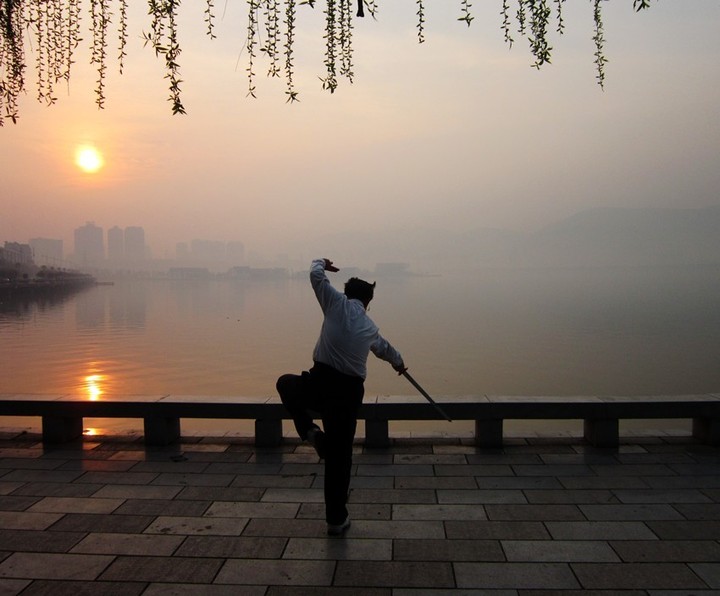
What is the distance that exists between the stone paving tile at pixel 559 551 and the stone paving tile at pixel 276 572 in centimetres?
111

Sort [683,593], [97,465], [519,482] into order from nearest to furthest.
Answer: [683,593] → [519,482] → [97,465]

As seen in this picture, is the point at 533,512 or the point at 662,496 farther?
the point at 662,496

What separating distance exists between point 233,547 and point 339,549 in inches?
26.2

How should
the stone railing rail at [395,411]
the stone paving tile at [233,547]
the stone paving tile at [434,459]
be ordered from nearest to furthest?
the stone paving tile at [233,547], the stone paving tile at [434,459], the stone railing rail at [395,411]

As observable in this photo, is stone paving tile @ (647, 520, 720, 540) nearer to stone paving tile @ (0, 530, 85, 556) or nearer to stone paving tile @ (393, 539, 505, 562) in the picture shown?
stone paving tile @ (393, 539, 505, 562)

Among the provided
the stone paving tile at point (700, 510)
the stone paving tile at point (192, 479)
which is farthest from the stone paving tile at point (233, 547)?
the stone paving tile at point (700, 510)

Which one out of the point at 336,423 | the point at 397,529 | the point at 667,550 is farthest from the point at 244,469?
the point at 667,550

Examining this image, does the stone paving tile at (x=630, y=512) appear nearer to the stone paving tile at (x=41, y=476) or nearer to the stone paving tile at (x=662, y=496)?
the stone paving tile at (x=662, y=496)

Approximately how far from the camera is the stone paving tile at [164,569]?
335 cm

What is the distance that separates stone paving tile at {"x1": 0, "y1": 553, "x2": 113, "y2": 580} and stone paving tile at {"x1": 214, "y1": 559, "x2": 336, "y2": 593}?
74cm

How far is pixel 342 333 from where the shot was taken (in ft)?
12.9

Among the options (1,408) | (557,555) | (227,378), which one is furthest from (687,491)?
(227,378)

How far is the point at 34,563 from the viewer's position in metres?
3.51

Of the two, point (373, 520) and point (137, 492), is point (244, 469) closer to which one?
point (137, 492)
